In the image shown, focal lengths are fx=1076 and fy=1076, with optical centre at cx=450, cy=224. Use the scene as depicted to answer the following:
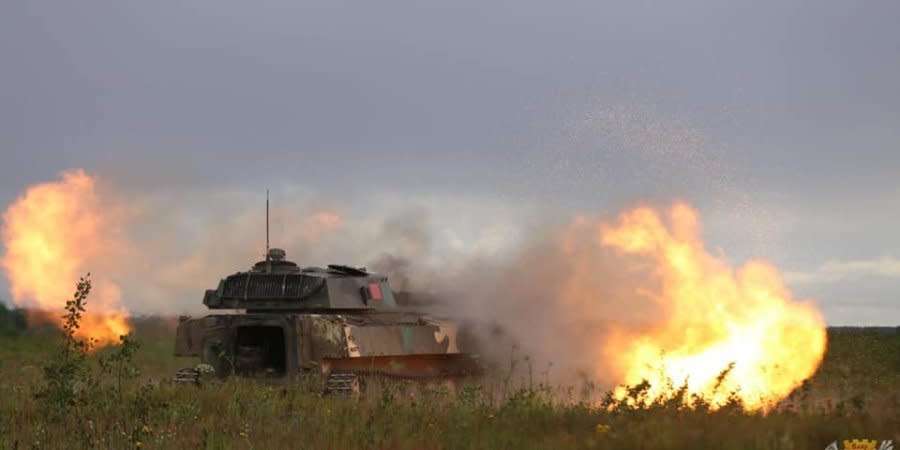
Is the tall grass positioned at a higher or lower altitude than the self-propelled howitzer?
lower

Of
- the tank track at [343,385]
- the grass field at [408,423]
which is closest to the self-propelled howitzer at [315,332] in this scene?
the tank track at [343,385]

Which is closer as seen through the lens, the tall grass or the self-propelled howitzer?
the tall grass

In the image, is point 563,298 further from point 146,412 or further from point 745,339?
point 146,412

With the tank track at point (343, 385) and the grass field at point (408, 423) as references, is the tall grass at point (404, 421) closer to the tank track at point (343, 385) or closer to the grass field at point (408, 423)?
the grass field at point (408, 423)

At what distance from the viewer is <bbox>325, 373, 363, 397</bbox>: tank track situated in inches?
648

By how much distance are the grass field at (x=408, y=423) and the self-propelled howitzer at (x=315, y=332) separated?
8.81 ft

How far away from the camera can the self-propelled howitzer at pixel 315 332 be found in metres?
17.3

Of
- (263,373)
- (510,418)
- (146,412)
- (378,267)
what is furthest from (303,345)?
(378,267)

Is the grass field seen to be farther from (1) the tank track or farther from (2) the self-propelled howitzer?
(2) the self-propelled howitzer

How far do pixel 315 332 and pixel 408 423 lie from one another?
636cm

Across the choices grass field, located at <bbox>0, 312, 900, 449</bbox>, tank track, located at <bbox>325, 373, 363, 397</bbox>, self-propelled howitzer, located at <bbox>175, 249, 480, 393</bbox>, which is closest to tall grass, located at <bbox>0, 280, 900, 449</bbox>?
grass field, located at <bbox>0, 312, 900, 449</bbox>

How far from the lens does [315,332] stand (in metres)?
17.2

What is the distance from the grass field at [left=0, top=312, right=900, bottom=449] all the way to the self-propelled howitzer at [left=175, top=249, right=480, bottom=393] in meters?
2.68

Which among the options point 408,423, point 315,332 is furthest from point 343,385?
point 408,423
